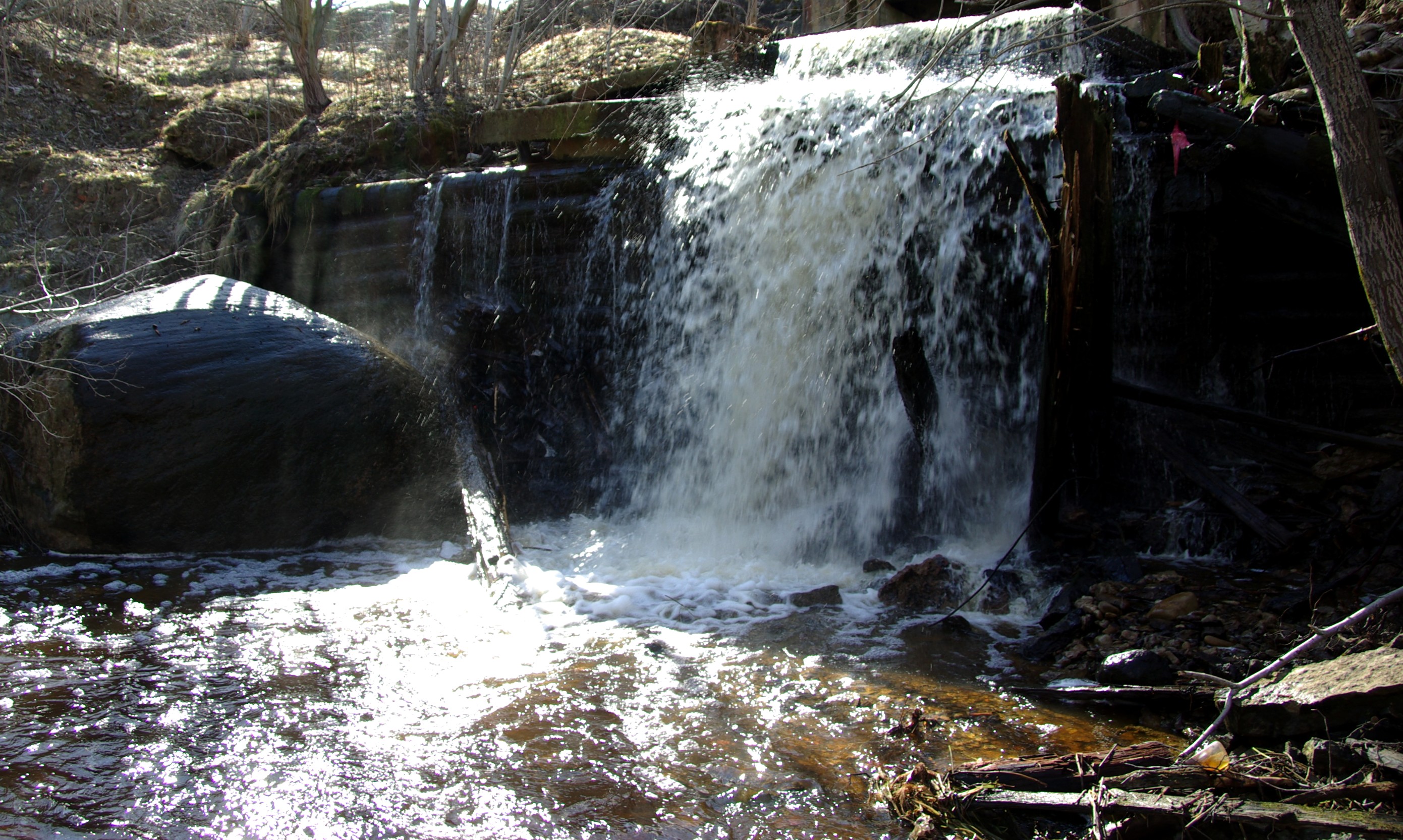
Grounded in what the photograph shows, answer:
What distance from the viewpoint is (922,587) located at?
549 cm

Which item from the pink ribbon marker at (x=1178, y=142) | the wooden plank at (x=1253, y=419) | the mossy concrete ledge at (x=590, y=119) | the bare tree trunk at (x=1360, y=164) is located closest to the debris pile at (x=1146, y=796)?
the bare tree trunk at (x=1360, y=164)

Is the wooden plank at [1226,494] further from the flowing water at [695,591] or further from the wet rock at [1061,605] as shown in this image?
the wet rock at [1061,605]

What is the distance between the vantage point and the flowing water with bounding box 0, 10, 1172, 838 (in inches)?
133

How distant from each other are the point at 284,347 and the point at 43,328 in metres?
1.71

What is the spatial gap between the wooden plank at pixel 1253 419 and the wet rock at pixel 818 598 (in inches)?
83.4

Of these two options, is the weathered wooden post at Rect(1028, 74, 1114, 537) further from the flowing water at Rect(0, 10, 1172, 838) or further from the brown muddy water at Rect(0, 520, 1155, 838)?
the brown muddy water at Rect(0, 520, 1155, 838)

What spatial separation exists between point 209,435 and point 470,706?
11.8ft

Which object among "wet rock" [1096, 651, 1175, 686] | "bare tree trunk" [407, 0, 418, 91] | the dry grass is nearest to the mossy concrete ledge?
the dry grass

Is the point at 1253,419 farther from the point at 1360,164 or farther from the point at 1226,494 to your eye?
the point at 1360,164

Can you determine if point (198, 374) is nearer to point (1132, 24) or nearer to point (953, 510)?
point (953, 510)

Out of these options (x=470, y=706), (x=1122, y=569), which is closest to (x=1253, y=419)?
(x=1122, y=569)

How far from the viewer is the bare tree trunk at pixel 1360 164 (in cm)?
358

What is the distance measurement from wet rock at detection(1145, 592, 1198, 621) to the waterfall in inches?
56.7

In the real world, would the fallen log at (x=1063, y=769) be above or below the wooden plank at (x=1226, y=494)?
below
